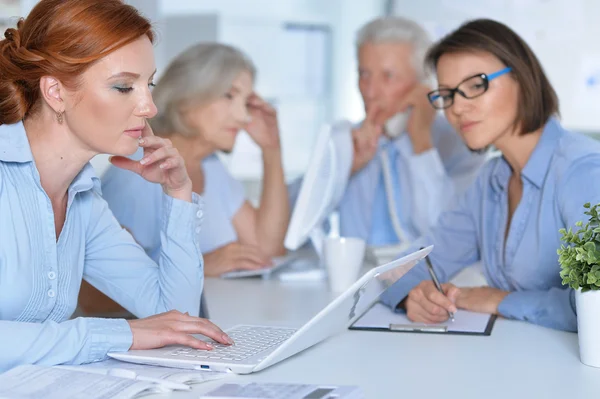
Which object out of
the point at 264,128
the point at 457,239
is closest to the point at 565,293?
the point at 457,239

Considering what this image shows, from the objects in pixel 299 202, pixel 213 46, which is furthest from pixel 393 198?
pixel 213 46

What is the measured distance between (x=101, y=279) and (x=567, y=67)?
3.25 m

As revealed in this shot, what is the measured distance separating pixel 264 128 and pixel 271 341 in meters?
1.56

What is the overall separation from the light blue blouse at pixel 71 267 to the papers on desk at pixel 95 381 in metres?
0.05

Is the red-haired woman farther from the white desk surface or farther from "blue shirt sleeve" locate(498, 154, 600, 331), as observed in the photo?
"blue shirt sleeve" locate(498, 154, 600, 331)

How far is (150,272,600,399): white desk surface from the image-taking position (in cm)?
124

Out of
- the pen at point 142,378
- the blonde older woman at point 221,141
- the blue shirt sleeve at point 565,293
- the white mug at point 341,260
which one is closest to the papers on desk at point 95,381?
the pen at point 142,378

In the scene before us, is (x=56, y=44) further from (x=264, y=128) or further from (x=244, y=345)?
(x=264, y=128)

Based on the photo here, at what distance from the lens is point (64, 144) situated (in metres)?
1.55

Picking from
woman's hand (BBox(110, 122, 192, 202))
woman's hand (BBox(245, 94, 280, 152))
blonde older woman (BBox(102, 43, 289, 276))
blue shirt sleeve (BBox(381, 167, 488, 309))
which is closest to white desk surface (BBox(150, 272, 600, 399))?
woman's hand (BBox(110, 122, 192, 202))

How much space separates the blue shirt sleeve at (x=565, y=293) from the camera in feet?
Answer: 5.49

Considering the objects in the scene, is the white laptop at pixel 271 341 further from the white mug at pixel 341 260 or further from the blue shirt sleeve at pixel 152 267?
the white mug at pixel 341 260

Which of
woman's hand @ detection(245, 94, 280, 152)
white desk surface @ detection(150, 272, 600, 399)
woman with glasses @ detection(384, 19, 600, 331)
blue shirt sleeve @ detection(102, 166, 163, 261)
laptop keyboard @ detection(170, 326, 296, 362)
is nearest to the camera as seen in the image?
white desk surface @ detection(150, 272, 600, 399)

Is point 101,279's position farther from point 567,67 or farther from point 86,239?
point 567,67
